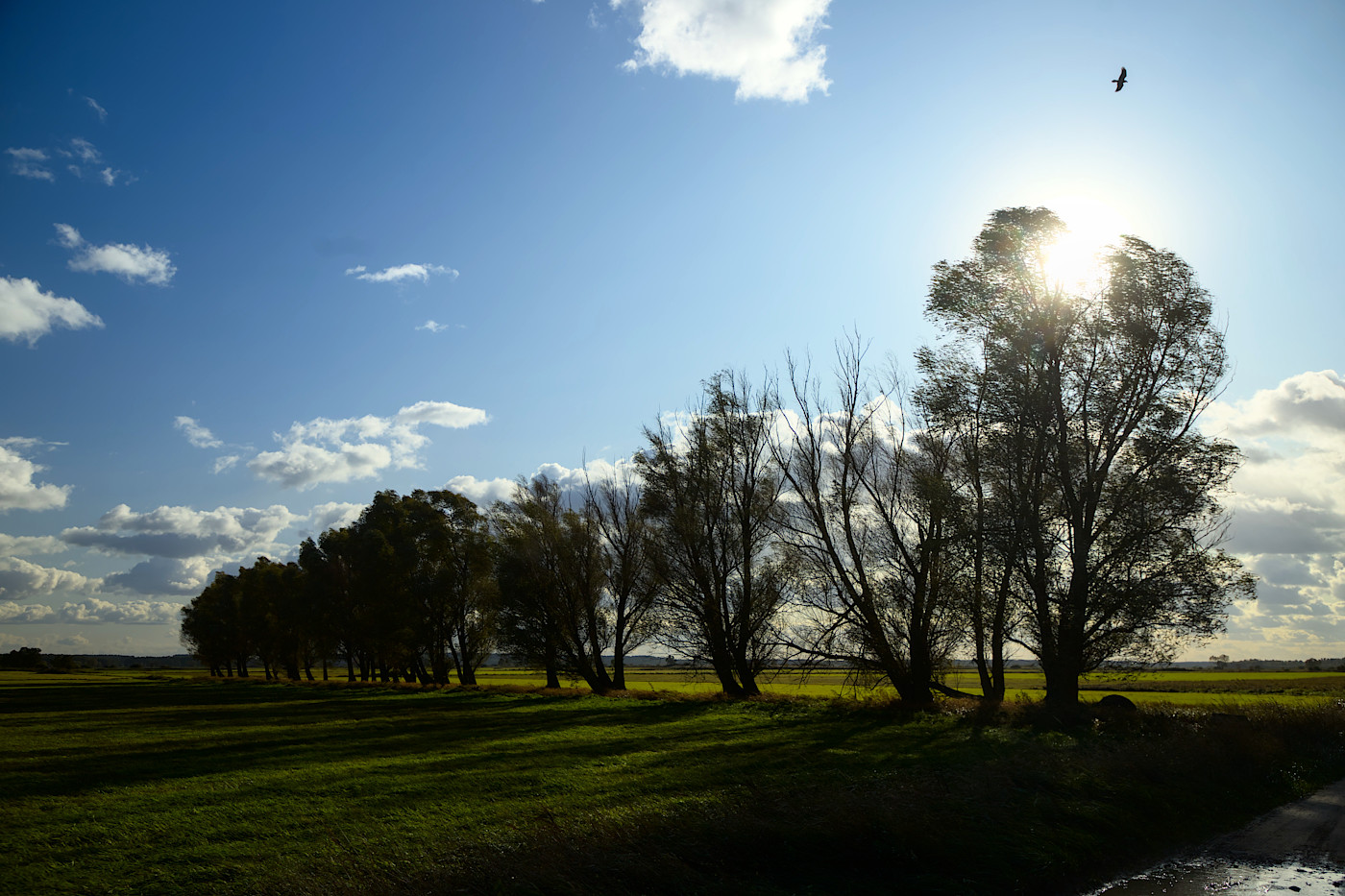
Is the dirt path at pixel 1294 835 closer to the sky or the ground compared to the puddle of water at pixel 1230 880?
closer to the ground

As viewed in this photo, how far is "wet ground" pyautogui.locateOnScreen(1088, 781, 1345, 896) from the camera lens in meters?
9.77

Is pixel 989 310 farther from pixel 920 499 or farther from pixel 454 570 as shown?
pixel 454 570

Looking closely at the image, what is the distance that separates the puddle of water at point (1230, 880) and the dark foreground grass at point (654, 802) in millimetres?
544

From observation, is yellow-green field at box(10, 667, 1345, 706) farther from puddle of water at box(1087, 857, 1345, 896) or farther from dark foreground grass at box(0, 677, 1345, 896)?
puddle of water at box(1087, 857, 1345, 896)

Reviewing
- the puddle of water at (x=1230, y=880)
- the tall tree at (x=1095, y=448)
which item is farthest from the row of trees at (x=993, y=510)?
the puddle of water at (x=1230, y=880)

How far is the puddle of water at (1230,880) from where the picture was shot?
9648 mm

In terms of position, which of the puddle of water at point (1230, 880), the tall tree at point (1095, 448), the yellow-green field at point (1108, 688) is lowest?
the yellow-green field at point (1108, 688)

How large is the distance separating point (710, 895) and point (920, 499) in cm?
2210

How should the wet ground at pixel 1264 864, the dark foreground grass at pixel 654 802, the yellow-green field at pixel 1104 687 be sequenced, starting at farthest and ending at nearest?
1. the yellow-green field at pixel 1104 687
2. the wet ground at pixel 1264 864
3. the dark foreground grass at pixel 654 802

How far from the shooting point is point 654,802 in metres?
11.9

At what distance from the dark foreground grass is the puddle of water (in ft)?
1.79

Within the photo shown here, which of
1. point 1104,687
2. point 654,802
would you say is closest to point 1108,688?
point 1104,687

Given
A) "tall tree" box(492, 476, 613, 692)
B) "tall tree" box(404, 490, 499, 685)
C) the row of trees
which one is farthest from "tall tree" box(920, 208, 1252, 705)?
"tall tree" box(404, 490, 499, 685)

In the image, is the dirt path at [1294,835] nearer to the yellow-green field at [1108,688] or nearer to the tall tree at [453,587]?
the yellow-green field at [1108,688]
